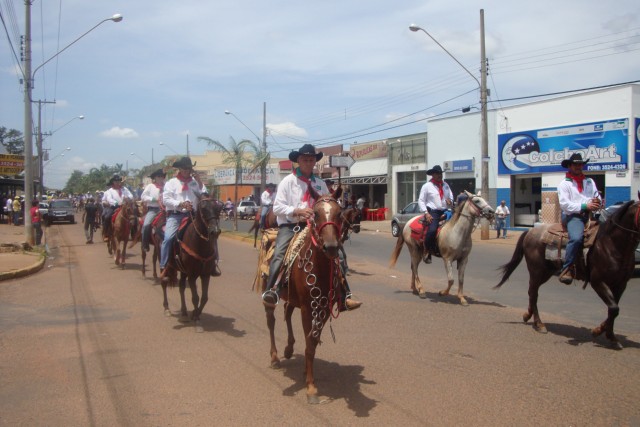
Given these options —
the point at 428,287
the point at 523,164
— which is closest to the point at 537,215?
the point at 523,164

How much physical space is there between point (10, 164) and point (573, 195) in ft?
63.3

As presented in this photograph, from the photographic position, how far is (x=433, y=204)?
422 inches

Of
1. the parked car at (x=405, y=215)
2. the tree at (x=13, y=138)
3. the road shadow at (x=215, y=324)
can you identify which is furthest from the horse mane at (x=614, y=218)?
the tree at (x=13, y=138)

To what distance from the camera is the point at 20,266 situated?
44.4 ft

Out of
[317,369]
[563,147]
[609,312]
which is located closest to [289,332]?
[317,369]

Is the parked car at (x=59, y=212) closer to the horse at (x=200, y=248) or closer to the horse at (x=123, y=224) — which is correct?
the horse at (x=123, y=224)

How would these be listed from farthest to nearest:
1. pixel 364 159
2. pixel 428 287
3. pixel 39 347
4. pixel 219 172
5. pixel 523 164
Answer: pixel 219 172 < pixel 364 159 < pixel 523 164 < pixel 428 287 < pixel 39 347

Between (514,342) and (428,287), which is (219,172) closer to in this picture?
(428,287)

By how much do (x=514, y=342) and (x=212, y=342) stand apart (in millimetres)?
4009

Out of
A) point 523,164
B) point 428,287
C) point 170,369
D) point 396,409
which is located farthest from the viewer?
point 523,164

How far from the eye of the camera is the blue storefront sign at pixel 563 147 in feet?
79.1

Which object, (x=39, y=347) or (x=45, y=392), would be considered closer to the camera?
(x=45, y=392)

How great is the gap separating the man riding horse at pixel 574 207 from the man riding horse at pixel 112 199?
1253 cm

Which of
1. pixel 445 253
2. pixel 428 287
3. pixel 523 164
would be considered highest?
pixel 523 164
